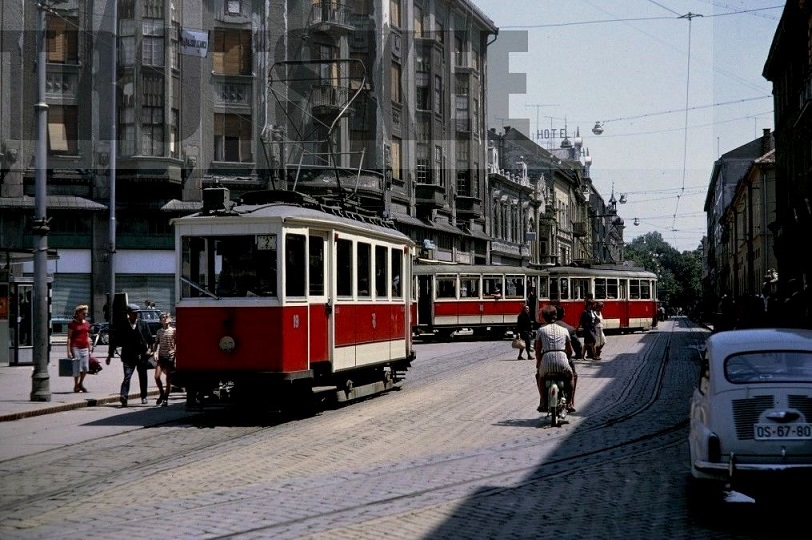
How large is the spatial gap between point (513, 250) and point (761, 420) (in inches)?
2491

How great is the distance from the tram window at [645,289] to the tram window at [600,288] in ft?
12.6

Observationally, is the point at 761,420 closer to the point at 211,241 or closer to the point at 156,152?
the point at 211,241

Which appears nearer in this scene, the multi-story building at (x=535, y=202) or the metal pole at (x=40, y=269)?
the metal pole at (x=40, y=269)

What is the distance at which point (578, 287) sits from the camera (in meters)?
47.5

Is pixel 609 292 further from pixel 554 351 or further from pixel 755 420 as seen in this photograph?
pixel 755 420

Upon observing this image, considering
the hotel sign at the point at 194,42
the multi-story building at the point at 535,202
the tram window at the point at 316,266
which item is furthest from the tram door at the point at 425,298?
the tram window at the point at 316,266

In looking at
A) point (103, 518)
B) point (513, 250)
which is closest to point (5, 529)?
point (103, 518)

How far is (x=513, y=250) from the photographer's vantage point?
71.7 meters

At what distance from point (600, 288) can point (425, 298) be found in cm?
1022

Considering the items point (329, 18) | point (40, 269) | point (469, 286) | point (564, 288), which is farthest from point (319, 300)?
point (564, 288)

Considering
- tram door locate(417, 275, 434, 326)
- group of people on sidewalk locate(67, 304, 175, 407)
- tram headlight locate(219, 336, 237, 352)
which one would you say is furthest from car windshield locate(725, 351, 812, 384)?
tram door locate(417, 275, 434, 326)

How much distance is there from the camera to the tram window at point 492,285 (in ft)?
144

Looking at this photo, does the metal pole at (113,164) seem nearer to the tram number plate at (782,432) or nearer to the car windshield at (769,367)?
the car windshield at (769,367)

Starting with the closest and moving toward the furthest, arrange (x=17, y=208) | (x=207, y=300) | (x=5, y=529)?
(x=5, y=529)
(x=207, y=300)
(x=17, y=208)
